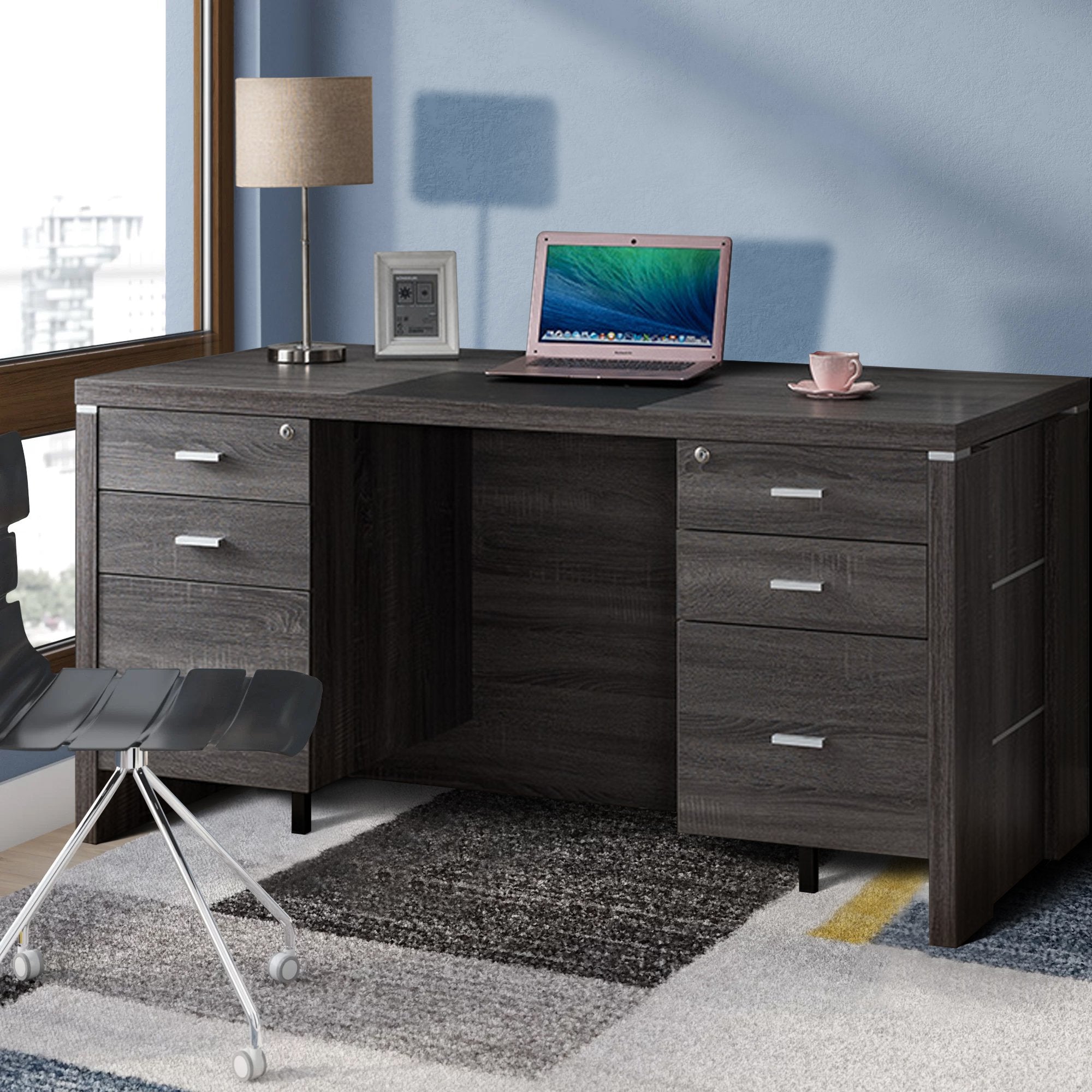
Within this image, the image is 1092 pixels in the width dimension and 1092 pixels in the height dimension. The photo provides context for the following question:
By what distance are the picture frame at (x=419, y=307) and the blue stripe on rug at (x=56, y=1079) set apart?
1423mm

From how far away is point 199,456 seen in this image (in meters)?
2.98

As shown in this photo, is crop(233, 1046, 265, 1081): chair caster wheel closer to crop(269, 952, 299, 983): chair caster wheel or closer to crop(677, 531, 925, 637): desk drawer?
crop(269, 952, 299, 983): chair caster wheel

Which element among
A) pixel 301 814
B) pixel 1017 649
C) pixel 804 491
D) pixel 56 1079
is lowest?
pixel 56 1079

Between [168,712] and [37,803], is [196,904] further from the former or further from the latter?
[37,803]

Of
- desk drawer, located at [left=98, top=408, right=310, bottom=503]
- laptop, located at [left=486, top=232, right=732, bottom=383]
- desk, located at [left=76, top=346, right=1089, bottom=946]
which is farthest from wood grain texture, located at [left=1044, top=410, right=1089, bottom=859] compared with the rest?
desk drawer, located at [left=98, top=408, right=310, bottom=503]

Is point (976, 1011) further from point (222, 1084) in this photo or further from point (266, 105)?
point (266, 105)

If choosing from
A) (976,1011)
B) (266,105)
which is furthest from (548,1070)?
(266,105)

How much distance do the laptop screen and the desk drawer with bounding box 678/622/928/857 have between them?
645mm

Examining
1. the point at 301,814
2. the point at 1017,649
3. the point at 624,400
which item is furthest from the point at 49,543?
the point at 1017,649

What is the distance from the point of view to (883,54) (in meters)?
3.22

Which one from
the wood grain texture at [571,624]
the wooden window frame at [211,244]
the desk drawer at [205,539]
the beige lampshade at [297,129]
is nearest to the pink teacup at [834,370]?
the wood grain texture at [571,624]

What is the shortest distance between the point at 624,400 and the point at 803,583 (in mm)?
393

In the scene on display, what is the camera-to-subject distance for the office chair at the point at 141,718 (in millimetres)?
2320

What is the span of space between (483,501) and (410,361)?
0.28m
